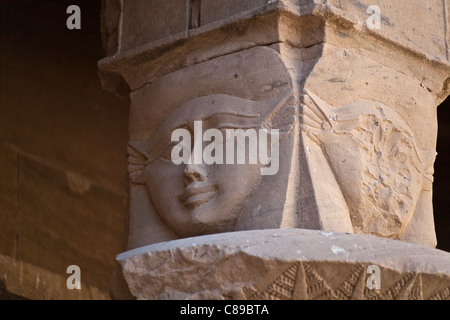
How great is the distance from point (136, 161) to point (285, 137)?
71 centimetres

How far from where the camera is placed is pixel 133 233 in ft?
12.3

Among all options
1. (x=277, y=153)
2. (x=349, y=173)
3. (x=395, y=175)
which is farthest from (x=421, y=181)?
(x=277, y=153)

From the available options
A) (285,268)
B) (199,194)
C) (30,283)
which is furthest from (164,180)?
(30,283)

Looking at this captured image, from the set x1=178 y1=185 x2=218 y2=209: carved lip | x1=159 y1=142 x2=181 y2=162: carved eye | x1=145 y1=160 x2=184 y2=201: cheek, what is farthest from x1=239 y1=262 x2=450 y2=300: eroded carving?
x1=159 y1=142 x2=181 y2=162: carved eye

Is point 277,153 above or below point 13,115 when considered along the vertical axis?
below

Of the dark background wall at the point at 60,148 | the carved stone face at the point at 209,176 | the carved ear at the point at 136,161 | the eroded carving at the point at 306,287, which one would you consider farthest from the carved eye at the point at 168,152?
the dark background wall at the point at 60,148

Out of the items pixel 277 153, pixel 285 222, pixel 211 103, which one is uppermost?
pixel 211 103

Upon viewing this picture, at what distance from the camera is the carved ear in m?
3.76

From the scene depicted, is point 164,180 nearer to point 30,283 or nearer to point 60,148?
point 30,283

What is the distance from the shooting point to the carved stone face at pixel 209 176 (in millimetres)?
3365

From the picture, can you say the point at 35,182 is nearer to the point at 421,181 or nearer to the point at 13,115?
the point at 13,115

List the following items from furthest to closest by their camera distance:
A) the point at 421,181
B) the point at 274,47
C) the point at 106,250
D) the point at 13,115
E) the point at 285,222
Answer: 1. the point at 106,250
2. the point at 13,115
3. the point at 421,181
4. the point at 274,47
5. the point at 285,222

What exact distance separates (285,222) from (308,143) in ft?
0.96

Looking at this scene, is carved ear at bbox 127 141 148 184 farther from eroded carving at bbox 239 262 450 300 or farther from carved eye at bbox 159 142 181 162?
eroded carving at bbox 239 262 450 300
